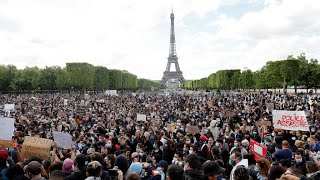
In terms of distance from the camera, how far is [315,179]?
4.67m

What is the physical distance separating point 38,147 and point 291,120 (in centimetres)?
778

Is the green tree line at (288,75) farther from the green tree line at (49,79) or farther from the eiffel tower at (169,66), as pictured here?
the eiffel tower at (169,66)

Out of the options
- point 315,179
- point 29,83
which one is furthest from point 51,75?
point 315,179

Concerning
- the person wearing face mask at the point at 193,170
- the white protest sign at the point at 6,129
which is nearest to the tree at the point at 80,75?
the white protest sign at the point at 6,129

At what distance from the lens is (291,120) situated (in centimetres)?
1095

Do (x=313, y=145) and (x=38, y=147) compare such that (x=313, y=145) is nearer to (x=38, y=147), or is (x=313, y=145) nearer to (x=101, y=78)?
(x=38, y=147)

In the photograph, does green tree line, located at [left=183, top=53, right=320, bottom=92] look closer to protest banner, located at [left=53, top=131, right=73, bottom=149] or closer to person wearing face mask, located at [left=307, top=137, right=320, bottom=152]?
person wearing face mask, located at [left=307, top=137, right=320, bottom=152]

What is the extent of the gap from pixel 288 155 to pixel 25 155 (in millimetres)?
5526

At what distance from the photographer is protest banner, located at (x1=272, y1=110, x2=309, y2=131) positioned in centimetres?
1066

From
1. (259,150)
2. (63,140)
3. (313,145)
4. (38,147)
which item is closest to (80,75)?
(63,140)

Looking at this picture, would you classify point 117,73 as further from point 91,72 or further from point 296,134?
point 296,134

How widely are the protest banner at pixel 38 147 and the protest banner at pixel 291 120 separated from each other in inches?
295

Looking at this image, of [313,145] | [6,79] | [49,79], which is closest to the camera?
[313,145]

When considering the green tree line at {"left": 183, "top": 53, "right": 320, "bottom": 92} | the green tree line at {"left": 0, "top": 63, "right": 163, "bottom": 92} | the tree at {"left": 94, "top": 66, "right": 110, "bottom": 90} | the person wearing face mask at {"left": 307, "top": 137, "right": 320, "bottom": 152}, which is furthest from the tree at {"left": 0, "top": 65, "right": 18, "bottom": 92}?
the person wearing face mask at {"left": 307, "top": 137, "right": 320, "bottom": 152}
